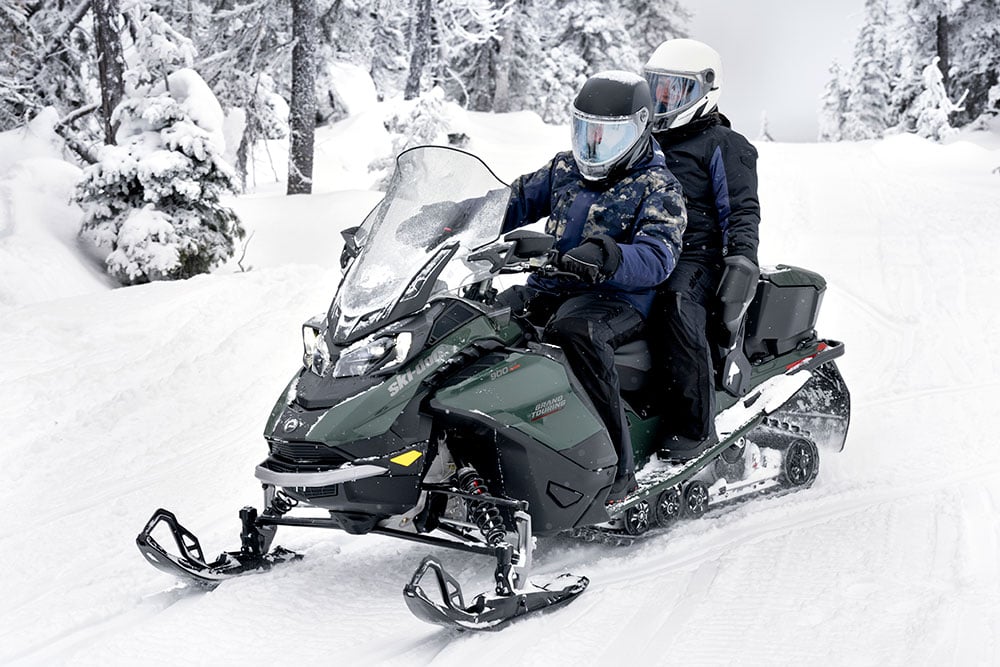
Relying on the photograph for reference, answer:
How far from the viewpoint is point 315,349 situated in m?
3.59

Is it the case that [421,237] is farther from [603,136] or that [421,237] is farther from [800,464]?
[800,464]

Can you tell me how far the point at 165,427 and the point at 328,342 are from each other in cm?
287

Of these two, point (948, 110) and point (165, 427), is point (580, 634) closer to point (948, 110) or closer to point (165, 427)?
point (165, 427)

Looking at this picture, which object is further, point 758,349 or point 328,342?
point 758,349

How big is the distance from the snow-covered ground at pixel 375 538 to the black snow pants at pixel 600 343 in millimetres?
587

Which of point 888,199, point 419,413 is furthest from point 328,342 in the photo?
point 888,199

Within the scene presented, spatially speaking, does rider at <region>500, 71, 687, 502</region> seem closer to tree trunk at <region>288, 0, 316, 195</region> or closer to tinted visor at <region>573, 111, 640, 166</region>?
tinted visor at <region>573, 111, 640, 166</region>

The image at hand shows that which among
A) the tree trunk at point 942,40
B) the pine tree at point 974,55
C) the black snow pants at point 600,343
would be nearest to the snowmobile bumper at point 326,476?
the black snow pants at point 600,343

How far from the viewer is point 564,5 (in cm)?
3128

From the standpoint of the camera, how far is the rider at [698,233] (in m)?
4.25

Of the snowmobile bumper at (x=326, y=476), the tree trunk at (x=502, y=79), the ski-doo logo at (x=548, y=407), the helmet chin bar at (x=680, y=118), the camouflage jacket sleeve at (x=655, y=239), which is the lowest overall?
the tree trunk at (x=502, y=79)

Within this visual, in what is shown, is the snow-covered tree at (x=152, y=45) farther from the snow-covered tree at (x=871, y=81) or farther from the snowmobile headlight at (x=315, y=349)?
the snow-covered tree at (x=871, y=81)

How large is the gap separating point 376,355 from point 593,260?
872 mm

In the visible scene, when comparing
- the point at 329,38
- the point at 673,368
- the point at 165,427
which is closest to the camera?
the point at 673,368
